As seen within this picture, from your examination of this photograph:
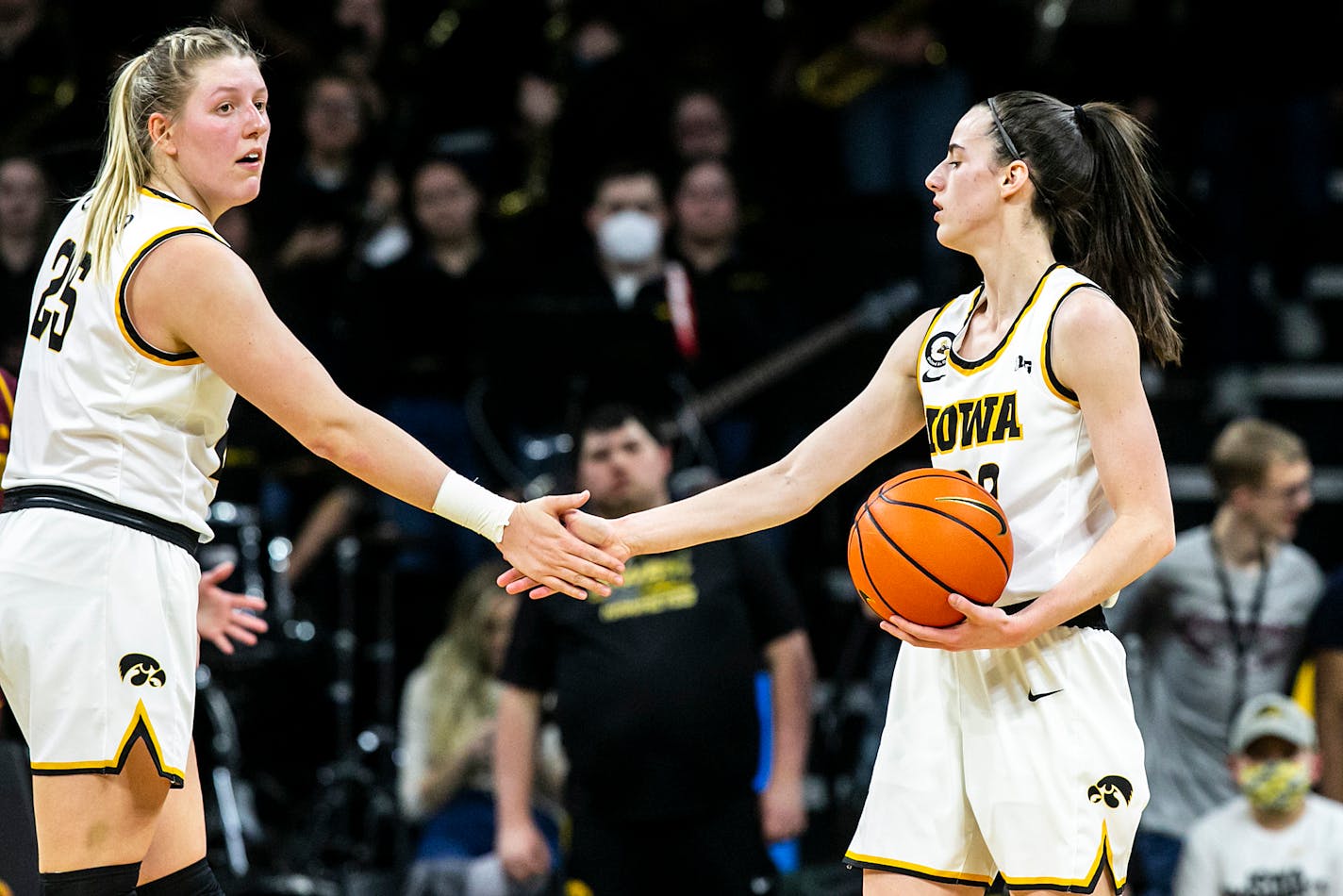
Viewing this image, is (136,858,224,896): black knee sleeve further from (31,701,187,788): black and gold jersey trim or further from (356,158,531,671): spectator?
(356,158,531,671): spectator

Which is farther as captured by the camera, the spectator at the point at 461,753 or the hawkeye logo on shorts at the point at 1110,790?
the spectator at the point at 461,753

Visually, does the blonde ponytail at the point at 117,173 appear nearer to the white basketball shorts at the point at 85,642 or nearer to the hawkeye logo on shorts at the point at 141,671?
the white basketball shorts at the point at 85,642

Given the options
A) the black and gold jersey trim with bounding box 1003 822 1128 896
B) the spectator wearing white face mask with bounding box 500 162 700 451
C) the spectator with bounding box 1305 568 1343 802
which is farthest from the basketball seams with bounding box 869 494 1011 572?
the spectator wearing white face mask with bounding box 500 162 700 451

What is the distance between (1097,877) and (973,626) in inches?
23.9

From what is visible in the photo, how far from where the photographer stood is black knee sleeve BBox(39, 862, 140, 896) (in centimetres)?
348

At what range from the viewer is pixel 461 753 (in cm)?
717

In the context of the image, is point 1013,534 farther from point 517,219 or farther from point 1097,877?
point 517,219

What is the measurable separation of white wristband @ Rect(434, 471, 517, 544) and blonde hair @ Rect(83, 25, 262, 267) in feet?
3.12

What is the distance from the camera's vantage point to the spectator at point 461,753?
702 cm

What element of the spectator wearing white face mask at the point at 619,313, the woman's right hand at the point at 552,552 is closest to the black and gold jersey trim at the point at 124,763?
the woman's right hand at the point at 552,552

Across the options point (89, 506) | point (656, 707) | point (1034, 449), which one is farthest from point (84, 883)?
point (656, 707)

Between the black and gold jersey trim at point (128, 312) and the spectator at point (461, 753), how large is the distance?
137 inches

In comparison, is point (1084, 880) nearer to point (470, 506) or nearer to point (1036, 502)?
point (1036, 502)

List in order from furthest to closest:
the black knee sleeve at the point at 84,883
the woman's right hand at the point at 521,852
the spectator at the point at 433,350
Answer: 1. the spectator at the point at 433,350
2. the woman's right hand at the point at 521,852
3. the black knee sleeve at the point at 84,883
